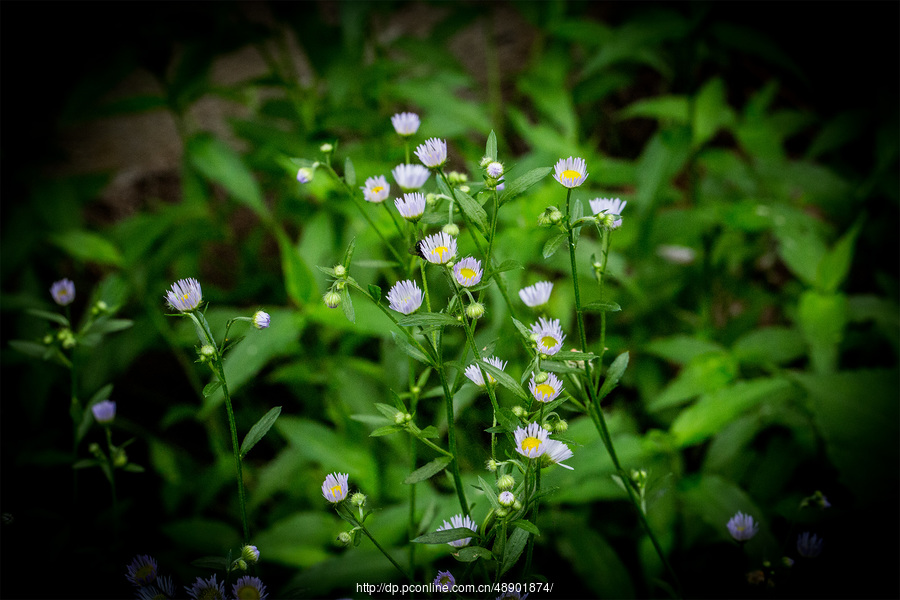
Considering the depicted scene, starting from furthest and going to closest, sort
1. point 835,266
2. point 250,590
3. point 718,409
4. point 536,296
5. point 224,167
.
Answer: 1. point 224,167
2. point 835,266
3. point 718,409
4. point 536,296
5. point 250,590

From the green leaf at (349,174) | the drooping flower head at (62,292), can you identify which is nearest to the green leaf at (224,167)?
the drooping flower head at (62,292)

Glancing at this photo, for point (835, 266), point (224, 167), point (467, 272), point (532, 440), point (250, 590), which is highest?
point (224, 167)

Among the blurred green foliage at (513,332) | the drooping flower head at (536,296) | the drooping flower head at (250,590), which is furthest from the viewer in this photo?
the blurred green foliage at (513,332)

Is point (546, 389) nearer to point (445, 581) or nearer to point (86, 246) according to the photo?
point (445, 581)

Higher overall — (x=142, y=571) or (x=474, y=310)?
(x=474, y=310)

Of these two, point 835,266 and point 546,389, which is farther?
point 835,266

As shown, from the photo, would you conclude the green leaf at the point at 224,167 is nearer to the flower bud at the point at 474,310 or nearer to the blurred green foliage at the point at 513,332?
the blurred green foliage at the point at 513,332

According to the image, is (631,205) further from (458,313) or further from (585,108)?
(458,313)

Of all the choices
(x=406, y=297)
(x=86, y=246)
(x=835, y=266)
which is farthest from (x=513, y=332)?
(x=86, y=246)
